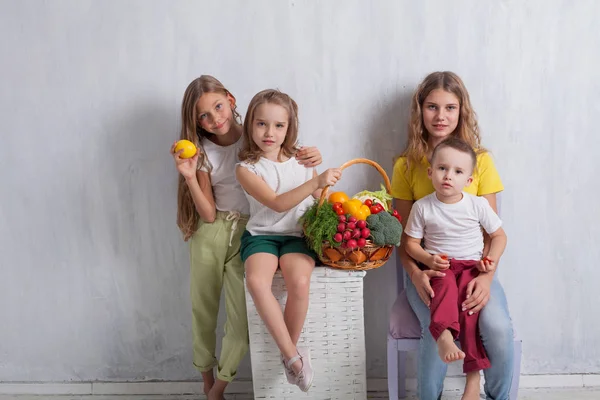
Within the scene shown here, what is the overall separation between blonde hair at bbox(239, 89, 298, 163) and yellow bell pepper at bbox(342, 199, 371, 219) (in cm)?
33

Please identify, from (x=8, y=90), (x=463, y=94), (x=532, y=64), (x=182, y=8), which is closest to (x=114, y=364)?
(x=8, y=90)

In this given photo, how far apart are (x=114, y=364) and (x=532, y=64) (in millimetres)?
2087

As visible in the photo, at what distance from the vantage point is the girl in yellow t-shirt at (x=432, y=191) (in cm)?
190

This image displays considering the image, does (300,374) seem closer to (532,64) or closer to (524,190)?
(524,190)

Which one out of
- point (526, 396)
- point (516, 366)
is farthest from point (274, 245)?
point (526, 396)

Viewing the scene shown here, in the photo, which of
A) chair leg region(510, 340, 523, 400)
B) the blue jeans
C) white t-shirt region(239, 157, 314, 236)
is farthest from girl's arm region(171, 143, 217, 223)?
chair leg region(510, 340, 523, 400)

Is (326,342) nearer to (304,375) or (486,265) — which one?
(304,375)

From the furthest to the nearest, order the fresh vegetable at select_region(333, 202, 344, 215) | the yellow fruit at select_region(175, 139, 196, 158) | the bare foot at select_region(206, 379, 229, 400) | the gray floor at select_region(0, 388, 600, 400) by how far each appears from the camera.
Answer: the gray floor at select_region(0, 388, 600, 400)
the bare foot at select_region(206, 379, 229, 400)
the yellow fruit at select_region(175, 139, 196, 158)
the fresh vegetable at select_region(333, 202, 344, 215)

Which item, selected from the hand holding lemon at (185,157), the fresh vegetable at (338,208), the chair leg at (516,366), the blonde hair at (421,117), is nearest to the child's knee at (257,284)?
the fresh vegetable at (338,208)

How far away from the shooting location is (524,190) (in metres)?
2.29

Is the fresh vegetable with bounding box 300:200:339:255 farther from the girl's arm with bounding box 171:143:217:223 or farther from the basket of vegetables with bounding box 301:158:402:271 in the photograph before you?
the girl's arm with bounding box 171:143:217:223

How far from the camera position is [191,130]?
6.83ft

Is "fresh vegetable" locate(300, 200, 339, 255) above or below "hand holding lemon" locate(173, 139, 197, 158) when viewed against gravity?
below

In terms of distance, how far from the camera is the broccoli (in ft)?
6.08
